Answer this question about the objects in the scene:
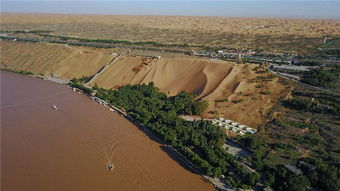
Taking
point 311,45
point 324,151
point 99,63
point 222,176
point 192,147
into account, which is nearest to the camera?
point 222,176

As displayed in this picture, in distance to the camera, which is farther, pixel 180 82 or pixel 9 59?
pixel 9 59

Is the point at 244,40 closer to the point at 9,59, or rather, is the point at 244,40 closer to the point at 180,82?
the point at 180,82

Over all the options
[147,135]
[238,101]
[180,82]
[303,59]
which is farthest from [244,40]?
[147,135]

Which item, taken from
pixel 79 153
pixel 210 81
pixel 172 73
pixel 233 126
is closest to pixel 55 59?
pixel 172 73

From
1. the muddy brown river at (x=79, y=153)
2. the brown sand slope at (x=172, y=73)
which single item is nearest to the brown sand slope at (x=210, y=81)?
the brown sand slope at (x=172, y=73)

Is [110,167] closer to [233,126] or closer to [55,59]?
[233,126]
